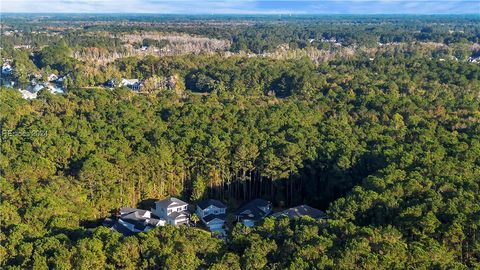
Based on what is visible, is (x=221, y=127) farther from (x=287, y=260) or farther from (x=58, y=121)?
(x=287, y=260)

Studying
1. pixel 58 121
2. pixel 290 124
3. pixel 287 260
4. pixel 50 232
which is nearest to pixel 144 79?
pixel 58 121

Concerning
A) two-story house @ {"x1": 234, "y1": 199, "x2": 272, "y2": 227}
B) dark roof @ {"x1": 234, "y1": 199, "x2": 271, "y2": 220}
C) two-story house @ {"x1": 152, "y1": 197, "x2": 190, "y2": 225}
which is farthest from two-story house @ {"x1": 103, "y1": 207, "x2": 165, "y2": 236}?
dark roof @ {"x1": 234, "y1": 199, "x2": 271, "y2": 220}

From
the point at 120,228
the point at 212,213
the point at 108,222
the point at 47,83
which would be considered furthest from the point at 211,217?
the point at 47,83

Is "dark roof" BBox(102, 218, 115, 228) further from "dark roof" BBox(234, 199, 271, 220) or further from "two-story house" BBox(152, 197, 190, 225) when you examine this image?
"dark roof" BBox(234, 199, 271, 220)

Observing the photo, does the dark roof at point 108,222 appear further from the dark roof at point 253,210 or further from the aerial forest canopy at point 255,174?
the dark roof at point 253,210

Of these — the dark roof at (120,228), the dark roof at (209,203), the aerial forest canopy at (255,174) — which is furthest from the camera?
the dark roof at (209,203)

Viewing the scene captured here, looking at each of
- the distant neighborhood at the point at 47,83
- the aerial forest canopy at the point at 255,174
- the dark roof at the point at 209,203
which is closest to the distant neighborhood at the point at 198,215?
the dark roof at the point at 209,203

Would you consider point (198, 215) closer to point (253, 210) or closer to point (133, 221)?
point (253, 210)
